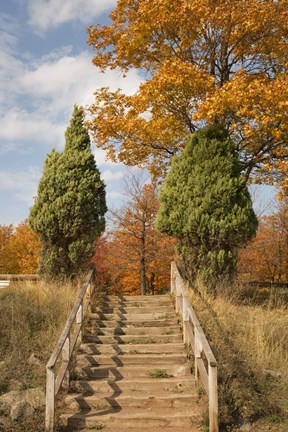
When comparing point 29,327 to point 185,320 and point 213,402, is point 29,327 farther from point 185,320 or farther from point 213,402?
point 213,402

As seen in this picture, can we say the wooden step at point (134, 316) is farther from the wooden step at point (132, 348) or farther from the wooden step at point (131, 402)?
the wooden step at point (131, 402)

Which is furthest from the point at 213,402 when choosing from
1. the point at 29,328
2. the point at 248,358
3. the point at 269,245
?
the point at 269,245

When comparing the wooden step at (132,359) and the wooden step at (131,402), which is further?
the wooden step at (132,359)

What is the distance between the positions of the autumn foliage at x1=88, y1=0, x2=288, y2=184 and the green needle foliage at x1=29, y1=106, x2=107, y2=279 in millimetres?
2094

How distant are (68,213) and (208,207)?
3905 mm

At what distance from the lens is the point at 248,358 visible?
27.0 ft

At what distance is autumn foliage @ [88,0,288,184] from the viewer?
11094mm

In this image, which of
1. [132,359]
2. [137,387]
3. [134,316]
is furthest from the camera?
[134,316]

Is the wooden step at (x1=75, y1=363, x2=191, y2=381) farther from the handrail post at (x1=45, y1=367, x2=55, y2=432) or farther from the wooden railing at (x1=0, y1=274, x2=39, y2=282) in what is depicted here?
the wooden railing at (x1=0, y1=274, x2=39, y2=282)

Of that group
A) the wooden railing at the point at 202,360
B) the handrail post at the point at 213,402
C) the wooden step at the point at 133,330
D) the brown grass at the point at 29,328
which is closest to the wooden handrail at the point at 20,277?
the brown grass at the point at 29,328

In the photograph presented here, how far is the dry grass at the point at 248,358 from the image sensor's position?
690cm

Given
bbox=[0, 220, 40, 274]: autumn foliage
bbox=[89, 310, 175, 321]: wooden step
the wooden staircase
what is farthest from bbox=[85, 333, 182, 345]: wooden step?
bbox=[0, 220, 40, 274]: autumn foliage

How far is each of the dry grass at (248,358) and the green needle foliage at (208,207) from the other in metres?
0.99

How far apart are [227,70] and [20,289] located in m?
9.18
